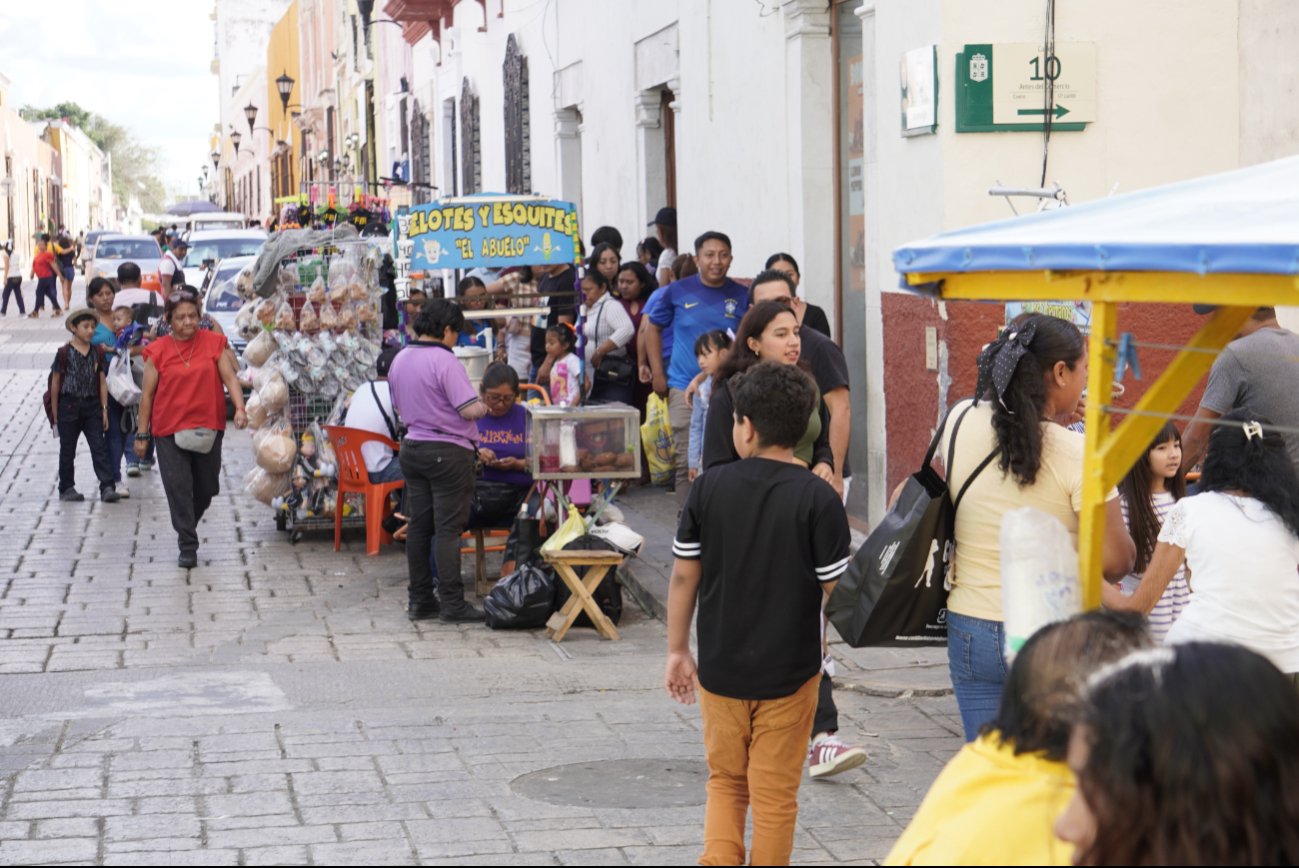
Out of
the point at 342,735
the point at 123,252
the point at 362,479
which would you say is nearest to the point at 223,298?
the point at 362,479

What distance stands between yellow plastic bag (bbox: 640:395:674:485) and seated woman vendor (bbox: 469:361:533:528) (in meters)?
1.62

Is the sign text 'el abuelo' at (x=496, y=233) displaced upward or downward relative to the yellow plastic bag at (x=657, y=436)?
upward

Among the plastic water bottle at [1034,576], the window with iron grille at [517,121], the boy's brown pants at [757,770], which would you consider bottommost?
the boy's brown pants at [757,770]

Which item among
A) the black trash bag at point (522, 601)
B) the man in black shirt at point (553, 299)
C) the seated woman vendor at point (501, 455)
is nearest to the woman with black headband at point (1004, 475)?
the black trash bag at point (522, 601)

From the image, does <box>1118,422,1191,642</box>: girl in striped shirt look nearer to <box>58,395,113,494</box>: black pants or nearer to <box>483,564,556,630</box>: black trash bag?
<box>483,564,556,630</box>: black trash bag

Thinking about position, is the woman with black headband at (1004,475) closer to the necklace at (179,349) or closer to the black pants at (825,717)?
the black pants at (825,717)

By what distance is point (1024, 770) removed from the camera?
261cm

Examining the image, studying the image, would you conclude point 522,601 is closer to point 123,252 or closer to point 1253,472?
point 1253,472

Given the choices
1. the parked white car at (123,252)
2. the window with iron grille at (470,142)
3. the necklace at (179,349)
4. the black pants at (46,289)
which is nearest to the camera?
the necklace at (179,349)

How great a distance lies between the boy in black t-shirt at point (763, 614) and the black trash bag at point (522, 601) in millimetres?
4584

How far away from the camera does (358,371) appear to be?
40.1 ft

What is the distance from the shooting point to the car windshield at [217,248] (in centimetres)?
3316

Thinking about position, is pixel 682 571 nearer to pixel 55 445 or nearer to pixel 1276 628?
pixel 1276 628

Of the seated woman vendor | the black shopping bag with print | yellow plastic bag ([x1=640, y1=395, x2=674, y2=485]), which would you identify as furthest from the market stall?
yellow plastic bag ([x1=640, y1=395, x2=674, y2=485])
